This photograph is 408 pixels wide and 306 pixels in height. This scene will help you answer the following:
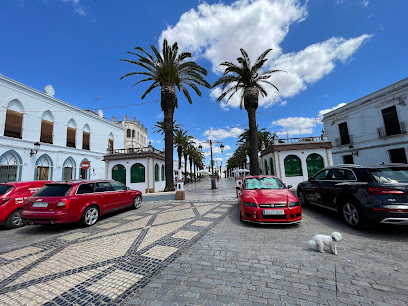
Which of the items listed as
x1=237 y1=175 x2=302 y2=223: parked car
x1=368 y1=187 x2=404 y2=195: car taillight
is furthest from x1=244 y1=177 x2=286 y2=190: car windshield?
x1=368 y1=187 x2=404 y2=195: car taillight

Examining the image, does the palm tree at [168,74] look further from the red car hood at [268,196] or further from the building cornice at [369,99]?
the building cornice at [369,99]

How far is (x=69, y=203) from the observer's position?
5.43m

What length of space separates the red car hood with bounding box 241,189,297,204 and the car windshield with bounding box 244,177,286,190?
0.40 m

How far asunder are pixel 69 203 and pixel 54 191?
0.72 metres

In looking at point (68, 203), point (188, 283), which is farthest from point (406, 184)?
point (68, 203)

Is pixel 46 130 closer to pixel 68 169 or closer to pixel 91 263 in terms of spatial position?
pixel 68 169

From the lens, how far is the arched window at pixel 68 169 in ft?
72.7

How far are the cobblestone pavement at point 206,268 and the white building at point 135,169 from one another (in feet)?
44.5

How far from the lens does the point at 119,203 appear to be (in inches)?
302

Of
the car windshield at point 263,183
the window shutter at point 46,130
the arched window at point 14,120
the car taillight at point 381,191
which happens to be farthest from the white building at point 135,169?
the car taillight at point 381,191

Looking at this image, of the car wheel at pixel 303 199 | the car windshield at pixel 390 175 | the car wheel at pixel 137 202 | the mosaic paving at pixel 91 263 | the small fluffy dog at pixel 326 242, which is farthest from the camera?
the car wheel at pixel 137 202

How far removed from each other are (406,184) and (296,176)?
49.5 ft

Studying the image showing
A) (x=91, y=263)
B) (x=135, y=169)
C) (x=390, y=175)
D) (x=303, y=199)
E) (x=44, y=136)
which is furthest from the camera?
(x=44, y=136)

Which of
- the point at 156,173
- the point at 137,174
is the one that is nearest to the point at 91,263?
the point at 137,174
